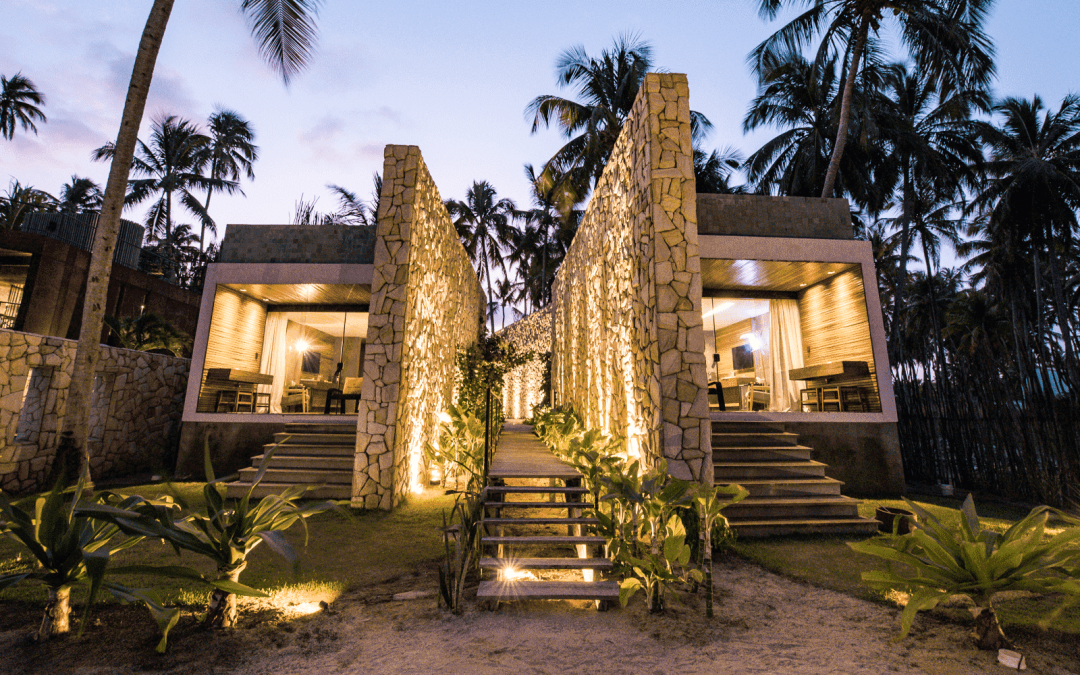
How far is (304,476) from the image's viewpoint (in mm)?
6219

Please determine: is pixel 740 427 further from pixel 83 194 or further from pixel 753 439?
pixel 83 194

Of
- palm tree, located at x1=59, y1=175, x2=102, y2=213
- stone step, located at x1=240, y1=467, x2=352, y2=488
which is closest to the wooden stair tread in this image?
stone step, located at x1=240, y1=467, x2=352, y2=488

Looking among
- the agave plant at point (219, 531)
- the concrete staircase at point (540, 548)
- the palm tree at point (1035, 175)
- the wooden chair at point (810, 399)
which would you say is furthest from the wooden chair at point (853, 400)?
the palm tree at point (1035, 175)

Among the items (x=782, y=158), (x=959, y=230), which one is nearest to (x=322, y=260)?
(x=782, y=158)

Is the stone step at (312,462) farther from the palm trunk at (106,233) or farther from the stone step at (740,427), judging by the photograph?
the stone step at (740,427)

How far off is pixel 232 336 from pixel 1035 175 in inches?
841

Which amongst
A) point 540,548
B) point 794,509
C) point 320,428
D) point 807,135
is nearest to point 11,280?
point 320,428

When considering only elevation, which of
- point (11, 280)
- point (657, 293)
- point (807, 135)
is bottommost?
point (657, 293)

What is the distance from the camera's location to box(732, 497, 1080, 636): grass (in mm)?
2582

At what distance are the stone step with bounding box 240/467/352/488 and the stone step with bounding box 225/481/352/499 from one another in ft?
0.30

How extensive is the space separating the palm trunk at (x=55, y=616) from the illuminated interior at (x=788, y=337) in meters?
7.55

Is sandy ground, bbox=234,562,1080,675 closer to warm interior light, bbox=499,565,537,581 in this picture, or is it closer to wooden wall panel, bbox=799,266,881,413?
warm interior light, bbox=499,565,537,581

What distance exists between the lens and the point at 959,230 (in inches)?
794

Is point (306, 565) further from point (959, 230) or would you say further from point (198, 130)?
point (959, 230)
